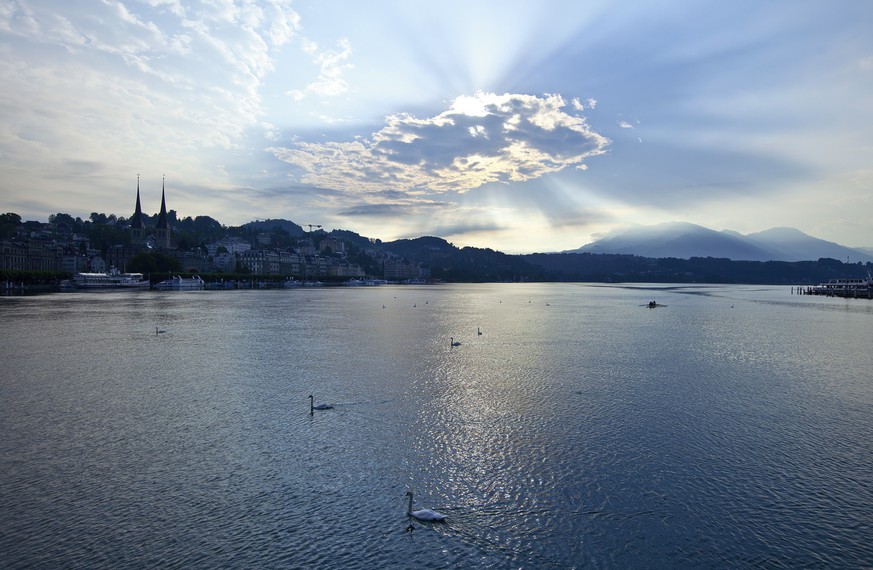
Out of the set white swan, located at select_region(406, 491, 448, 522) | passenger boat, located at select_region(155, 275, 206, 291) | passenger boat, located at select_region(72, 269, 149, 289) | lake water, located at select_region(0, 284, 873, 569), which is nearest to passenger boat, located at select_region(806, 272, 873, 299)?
lake water, located at select_region(0, 284, 873, 569)

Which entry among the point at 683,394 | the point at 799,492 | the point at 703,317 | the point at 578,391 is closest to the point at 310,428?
the point at 578,391

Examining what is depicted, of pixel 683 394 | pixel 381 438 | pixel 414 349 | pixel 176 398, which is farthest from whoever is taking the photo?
pixel 414 349

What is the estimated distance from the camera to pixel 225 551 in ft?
39.7

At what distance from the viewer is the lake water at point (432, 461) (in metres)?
12.5

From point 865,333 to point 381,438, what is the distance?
62138 millimetres

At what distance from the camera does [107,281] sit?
171125 mm

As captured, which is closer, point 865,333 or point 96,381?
point 96,381

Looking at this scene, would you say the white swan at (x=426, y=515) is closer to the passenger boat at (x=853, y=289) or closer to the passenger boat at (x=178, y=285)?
the passenger boat at (x=853, y=289)

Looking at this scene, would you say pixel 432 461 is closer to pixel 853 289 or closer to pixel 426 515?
pixel 426 515

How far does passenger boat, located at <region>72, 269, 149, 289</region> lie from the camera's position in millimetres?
163250

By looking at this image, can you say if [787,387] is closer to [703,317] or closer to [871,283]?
[703,317]

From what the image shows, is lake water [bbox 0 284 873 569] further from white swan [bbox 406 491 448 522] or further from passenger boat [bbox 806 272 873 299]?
passenger boat [bbox 806 272 873 299]

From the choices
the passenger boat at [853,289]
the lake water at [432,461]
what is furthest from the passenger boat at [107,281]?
the passenger boat at [853,289]

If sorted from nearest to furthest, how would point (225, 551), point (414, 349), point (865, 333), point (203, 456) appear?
1. point (225, 551)
2. point (203, 456)
3. point (414, 349)
4. point (865, 333)
